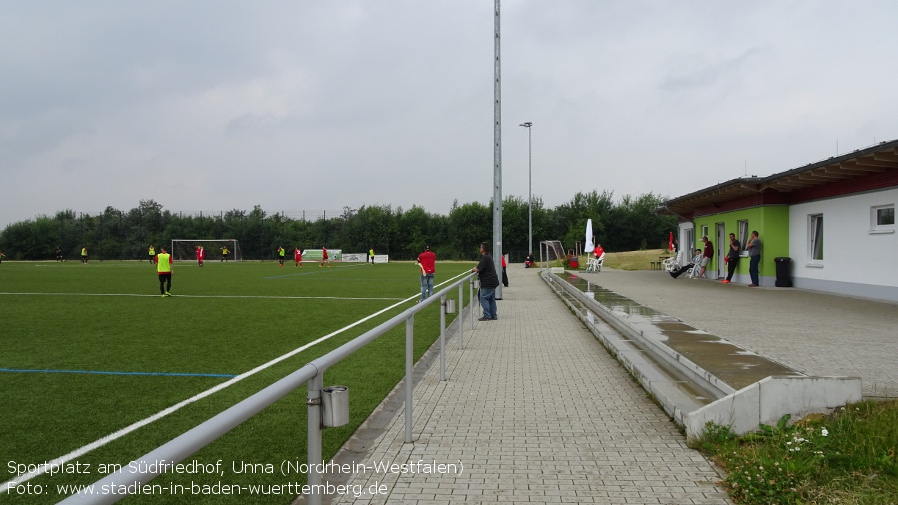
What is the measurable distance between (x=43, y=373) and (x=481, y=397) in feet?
17.1

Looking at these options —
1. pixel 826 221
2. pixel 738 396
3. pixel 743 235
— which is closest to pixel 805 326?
pixel 738 396

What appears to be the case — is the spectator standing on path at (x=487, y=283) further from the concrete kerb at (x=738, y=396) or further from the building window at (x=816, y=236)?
the building window at (x=816, y=236)

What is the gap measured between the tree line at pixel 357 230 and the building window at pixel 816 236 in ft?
166

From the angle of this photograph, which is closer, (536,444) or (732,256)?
(536,444)

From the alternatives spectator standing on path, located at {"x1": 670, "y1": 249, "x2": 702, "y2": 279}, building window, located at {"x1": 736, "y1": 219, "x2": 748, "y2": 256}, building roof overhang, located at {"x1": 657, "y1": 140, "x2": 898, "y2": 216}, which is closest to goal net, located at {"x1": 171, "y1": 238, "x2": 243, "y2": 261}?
spectator standing on path, located at {"x1": 670, "y1": 249, "x2": 702, "y2": 279}

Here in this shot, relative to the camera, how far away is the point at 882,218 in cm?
1617

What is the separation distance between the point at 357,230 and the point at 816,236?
2204 inches

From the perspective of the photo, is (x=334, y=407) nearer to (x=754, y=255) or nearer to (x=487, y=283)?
(x=487, y=283)

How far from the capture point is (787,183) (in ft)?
62.0

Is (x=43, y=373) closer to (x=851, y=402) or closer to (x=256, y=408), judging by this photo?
(x=256, y=408)

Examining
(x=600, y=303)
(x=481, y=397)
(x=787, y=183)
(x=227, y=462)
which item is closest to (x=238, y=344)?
(x=481, y=397)

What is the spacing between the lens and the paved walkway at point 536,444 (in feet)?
13.4

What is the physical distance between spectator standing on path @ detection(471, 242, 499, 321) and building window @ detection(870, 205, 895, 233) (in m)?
9.42

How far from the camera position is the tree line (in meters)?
70.9
